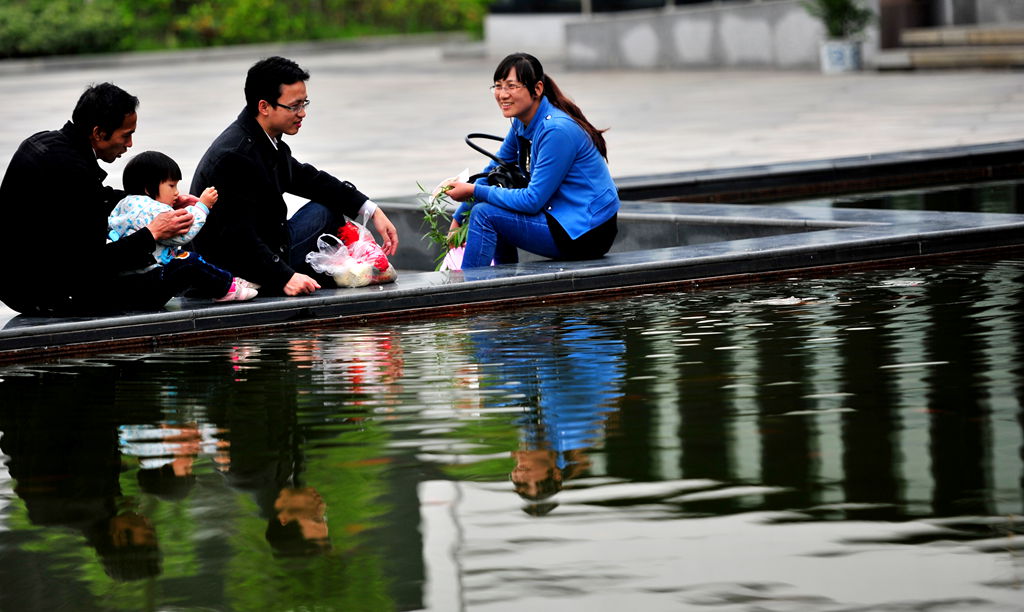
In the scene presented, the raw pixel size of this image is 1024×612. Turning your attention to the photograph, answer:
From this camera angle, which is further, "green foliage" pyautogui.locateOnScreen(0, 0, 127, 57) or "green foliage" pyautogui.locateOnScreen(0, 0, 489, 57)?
"green foliage" pyautogui.locateOnScreen(0, 0, 489, 57)

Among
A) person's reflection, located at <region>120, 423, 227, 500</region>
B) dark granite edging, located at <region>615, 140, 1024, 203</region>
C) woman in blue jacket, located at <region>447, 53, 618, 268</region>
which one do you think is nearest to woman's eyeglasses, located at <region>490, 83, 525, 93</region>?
woman in blue jacket, located at <region>447, 53, 618, 268</region>

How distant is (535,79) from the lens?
7.57 metres

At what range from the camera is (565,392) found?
18.7 feet

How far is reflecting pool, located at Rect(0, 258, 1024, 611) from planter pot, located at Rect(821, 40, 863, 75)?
58.6 feet

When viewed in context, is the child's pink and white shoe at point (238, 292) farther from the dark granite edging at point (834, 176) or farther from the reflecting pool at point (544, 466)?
the dark granite edging at point (834, 176)

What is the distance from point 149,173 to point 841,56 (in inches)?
734

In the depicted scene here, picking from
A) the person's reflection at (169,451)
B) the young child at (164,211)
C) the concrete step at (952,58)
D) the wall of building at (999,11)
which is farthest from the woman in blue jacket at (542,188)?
the wall of building at (999,11)

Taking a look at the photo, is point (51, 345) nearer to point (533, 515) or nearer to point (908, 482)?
point (533, 515)

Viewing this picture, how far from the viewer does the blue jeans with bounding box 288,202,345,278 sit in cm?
784

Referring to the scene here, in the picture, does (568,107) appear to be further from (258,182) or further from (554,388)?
(554,388)

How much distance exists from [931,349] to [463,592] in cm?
279

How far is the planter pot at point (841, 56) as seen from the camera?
24.3 m

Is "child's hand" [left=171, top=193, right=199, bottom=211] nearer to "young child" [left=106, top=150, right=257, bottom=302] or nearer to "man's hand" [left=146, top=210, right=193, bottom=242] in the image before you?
"young child" [left=106, top=150, right=257, bottom=302]

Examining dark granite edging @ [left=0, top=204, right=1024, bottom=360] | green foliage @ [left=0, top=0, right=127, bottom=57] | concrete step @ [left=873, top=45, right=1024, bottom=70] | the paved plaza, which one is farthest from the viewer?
green foliage @ [left=0, top=0, right=127, bottom=57]
